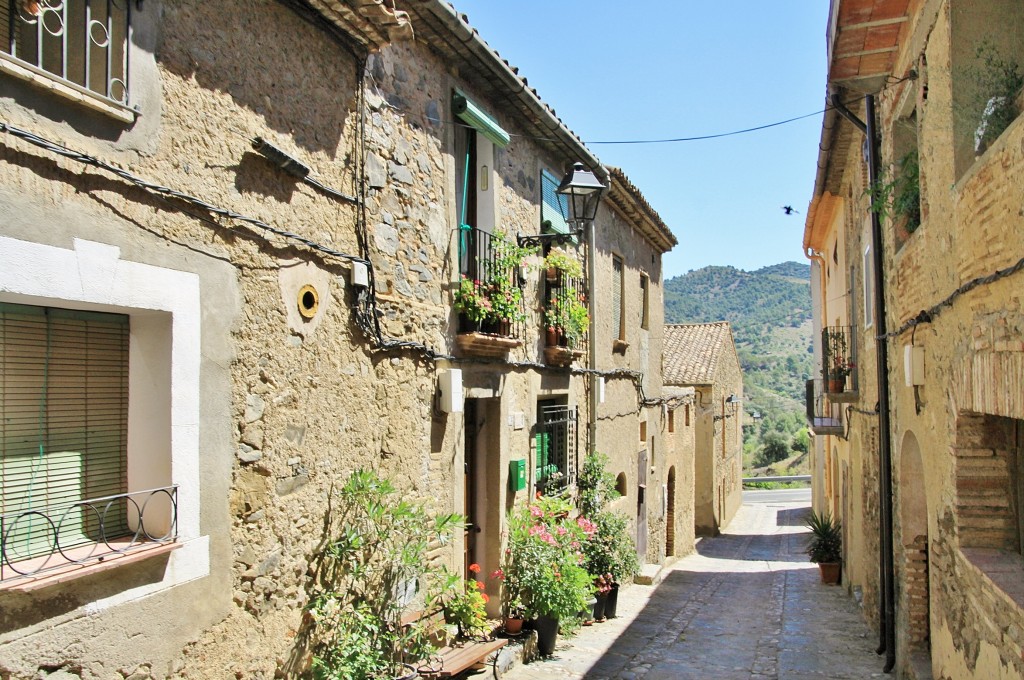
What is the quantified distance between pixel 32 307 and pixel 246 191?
1420mm

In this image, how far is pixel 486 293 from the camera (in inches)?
308

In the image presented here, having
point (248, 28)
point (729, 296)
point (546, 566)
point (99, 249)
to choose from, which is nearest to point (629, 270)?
point (546, 566)

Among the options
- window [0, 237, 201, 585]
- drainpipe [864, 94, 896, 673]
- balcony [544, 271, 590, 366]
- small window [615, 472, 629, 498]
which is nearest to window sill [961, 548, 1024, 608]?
drainpipe [864, 94, 896, 673]

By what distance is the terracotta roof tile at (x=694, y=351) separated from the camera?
1017 inches

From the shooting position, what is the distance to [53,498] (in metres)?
3.68

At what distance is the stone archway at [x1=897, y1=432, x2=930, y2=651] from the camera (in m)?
7.35

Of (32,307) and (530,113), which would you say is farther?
(530,113)

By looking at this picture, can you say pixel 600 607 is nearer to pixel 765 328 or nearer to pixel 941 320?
pixel 941 320

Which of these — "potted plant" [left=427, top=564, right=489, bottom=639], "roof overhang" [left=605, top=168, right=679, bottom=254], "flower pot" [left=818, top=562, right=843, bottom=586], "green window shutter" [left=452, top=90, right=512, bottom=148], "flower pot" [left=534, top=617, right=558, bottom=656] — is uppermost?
"roof overhang" [left=605, top=168, right=679, bottom=254]

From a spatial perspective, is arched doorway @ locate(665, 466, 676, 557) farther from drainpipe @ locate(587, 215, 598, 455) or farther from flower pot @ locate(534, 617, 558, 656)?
flower pot @ locate(534, 617, 558, 656)

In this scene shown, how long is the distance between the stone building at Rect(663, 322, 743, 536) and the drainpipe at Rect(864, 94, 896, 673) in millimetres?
15569

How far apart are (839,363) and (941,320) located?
6625 millimetres

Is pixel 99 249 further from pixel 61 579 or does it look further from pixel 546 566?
pixel 546 566

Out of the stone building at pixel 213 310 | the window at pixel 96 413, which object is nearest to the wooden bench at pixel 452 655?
the stone building at pixel 213 310
